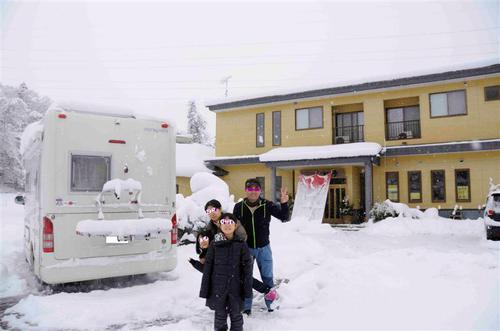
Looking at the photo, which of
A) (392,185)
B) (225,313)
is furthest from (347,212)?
(225,313)

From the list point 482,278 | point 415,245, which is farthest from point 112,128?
point 415,245

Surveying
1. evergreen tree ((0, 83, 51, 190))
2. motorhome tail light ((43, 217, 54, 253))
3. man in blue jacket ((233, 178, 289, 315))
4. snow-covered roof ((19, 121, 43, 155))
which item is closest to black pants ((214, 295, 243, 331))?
man in blue jacket ((233, 178, 289, 315))

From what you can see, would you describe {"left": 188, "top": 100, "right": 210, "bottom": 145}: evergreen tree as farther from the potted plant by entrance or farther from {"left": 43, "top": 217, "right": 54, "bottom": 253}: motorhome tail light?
{"left": 43, "top": 217, "right": 54, "bottom": 253}: motorhome tail light

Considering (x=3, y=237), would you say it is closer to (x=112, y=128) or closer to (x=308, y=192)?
(x=112, y=128)

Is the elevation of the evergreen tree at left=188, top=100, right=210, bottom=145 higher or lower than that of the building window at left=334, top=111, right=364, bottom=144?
higher

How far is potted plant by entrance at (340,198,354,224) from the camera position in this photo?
68.5 ft

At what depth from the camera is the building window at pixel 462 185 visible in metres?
19.1

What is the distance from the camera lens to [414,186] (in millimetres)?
20328

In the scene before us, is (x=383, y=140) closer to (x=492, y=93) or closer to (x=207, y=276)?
(x=492, y=93)

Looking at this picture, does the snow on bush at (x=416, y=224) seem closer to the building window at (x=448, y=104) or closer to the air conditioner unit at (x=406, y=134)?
the air conditioner unit at (x=406, y=134)

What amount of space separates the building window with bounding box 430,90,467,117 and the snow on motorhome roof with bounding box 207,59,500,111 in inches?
35.2

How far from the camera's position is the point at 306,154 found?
68.9ft

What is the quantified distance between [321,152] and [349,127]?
3.80 meters

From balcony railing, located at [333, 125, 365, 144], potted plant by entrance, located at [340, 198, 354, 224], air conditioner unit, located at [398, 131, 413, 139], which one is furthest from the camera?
balcony railing, located at [333, 125, 365, 144]
